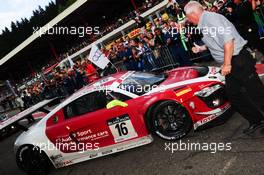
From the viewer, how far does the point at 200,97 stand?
5.54 m

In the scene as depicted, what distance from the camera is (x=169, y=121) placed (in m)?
5.69

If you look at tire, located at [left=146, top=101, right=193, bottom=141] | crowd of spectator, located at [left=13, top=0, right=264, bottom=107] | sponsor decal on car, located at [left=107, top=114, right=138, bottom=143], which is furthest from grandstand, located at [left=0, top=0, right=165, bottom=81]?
tire, located at [left=146, top=101, right=193, bottom=141]

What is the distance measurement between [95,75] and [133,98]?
8.86m

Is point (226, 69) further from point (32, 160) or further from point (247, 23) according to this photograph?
point (32, 160)

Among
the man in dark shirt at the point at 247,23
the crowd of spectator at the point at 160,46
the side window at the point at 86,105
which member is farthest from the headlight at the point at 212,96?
the crowd of spectator at the point at 160,46

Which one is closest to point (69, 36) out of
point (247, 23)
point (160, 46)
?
point (160, 46)

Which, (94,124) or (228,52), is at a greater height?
(228,52)

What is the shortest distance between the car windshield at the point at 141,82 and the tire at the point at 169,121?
51 centimetres

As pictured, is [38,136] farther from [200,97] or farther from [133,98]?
[200,97]

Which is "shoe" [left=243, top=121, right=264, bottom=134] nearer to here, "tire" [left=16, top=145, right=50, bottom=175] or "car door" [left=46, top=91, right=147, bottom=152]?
"car door" [left=46, top=91, right=147, bottom=152]

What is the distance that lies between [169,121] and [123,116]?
0.80 m

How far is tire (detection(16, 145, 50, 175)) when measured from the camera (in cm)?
674

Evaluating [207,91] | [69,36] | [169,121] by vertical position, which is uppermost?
[69,36]

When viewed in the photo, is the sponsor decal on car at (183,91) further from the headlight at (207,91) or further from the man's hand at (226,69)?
the man's hand at (226,69)
